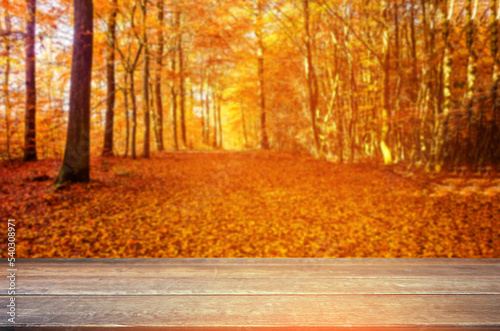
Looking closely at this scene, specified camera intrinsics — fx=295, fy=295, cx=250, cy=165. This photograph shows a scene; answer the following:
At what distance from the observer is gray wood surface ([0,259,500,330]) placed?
1.19 metres

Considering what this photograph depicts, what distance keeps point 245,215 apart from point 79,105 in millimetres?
4489

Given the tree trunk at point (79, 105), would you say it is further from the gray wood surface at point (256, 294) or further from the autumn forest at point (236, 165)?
the gray wood surface at point (256, 294)

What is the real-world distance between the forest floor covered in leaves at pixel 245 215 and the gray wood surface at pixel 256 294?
2829 millimetres

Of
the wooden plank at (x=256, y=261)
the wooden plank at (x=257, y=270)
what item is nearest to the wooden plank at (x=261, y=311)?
the wooden plank at (x=257, y=270)

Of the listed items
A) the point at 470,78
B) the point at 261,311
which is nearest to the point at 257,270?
the point at 261,311

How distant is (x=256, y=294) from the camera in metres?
1.41

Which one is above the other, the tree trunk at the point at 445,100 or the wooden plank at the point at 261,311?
the tree trunk at the point at 445,100

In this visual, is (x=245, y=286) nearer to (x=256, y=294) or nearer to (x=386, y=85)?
(x=256, y=294)

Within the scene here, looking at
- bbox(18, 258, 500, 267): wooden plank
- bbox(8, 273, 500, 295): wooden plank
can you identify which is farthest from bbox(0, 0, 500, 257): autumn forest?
bbox(8, 273, 500, 295): wooden plank

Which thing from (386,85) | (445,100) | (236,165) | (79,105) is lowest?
(236,165)

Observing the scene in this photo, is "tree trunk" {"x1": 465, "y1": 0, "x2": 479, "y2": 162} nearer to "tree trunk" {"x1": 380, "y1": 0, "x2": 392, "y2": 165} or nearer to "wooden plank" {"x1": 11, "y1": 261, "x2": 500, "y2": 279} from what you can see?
"tree trunk" {"x1": 380, "y1": 0, "x2": 392, "y2": 165}

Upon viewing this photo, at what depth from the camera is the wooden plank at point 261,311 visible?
1178 millimetres

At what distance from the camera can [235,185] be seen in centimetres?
855

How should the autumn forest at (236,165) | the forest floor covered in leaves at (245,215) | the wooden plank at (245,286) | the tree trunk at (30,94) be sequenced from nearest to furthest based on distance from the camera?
the wooden plank at (245,286) → the forest floor covered in leaves at (245,215) → the autumn forest at (236,165) → the tree trunk at (30,94)
